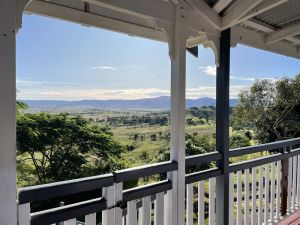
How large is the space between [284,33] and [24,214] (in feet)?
10.5

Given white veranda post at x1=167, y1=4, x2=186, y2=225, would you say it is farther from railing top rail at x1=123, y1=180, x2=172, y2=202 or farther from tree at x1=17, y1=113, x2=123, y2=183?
tree at x1=17, y1=113, x2=123, y2=183

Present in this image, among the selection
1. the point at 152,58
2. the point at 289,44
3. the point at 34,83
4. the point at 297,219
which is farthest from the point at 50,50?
the point at 297,219

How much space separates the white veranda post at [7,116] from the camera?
→ 57.7 inches

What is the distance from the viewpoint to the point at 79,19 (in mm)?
2600

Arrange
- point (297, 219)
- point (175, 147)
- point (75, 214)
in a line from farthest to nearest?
point (297, 219)
point (175, 147)
point (75, 214)

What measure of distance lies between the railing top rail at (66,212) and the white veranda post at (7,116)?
14 cm

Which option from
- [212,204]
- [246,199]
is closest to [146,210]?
[212,204]

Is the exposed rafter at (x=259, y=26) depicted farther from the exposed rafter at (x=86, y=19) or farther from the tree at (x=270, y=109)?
the tree at (x=270, y=109)

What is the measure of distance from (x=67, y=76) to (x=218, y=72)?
1239 cm

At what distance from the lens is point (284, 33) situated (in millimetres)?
3441

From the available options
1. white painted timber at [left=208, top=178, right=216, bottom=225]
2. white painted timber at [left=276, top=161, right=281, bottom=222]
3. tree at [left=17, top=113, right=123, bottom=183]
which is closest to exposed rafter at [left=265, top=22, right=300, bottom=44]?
white painted timber at [left=276, top=161, right=281, bottom=222]

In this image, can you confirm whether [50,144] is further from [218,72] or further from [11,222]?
[11,222]

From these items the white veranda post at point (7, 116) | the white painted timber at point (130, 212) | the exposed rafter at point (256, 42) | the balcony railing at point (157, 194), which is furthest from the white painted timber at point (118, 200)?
the exposed rafter at point (256, 42)

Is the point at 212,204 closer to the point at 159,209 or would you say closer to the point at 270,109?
the point at 159,209
